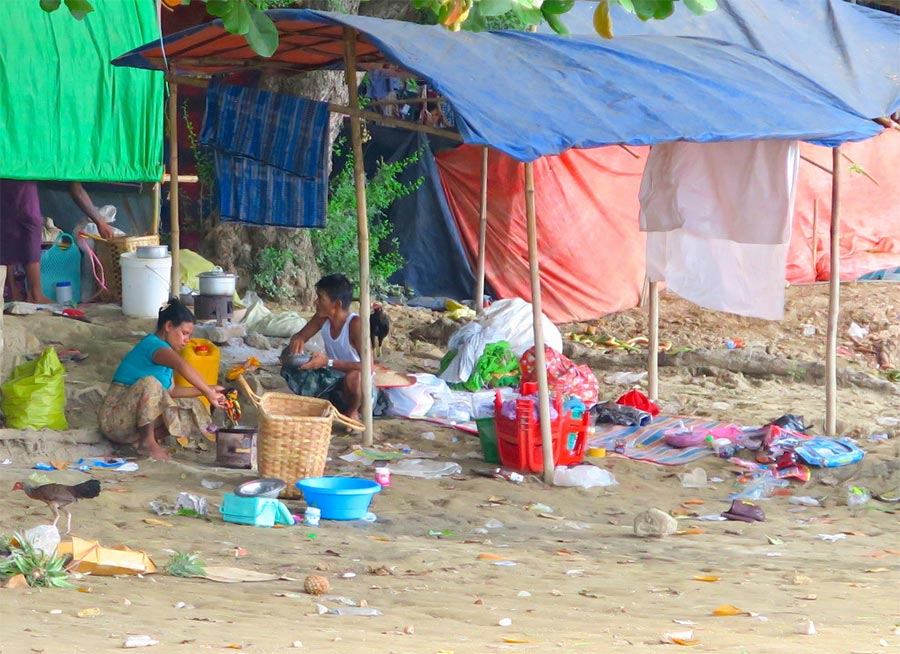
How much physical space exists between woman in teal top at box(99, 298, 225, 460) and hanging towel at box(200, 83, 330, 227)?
1.10 metres

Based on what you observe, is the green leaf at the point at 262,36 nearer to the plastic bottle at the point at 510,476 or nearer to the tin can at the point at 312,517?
the tin can at the point at 312,517

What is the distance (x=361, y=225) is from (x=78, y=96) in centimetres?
266

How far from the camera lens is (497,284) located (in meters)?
13.3

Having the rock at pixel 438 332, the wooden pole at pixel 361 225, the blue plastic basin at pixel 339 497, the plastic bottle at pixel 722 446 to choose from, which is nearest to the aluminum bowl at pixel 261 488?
the blue plastic basin at pixel 339 497

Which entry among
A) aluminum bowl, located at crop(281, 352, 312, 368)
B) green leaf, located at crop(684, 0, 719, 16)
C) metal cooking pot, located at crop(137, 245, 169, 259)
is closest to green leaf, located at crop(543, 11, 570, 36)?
green leaf, located at crop(684, 0, 719, 16)

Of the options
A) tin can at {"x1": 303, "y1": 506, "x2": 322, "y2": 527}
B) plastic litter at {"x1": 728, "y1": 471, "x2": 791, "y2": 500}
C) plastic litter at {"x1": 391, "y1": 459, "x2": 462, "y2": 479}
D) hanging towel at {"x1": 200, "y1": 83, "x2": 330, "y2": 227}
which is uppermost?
hanging towel at {"x1": 200, "y1": 83, "x2": 330, "y2": 227}

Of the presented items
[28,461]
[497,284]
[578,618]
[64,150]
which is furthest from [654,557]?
[497,284]

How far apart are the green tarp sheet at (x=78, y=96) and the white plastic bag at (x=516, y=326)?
9.49 feet

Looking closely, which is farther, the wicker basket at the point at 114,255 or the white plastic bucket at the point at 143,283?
the wicker basket at the point at 114,255

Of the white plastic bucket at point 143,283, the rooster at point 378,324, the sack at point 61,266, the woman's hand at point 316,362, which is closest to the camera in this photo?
the woman's hand at point 316,362

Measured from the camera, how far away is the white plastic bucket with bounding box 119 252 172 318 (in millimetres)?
9586

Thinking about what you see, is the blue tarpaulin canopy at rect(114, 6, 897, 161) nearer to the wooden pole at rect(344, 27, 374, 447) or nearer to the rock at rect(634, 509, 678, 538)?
the wooden pole at rect(344, 27, 374, 447)

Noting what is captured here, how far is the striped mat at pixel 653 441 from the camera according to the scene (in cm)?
783

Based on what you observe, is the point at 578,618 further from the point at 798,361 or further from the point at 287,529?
the point at 798,361
